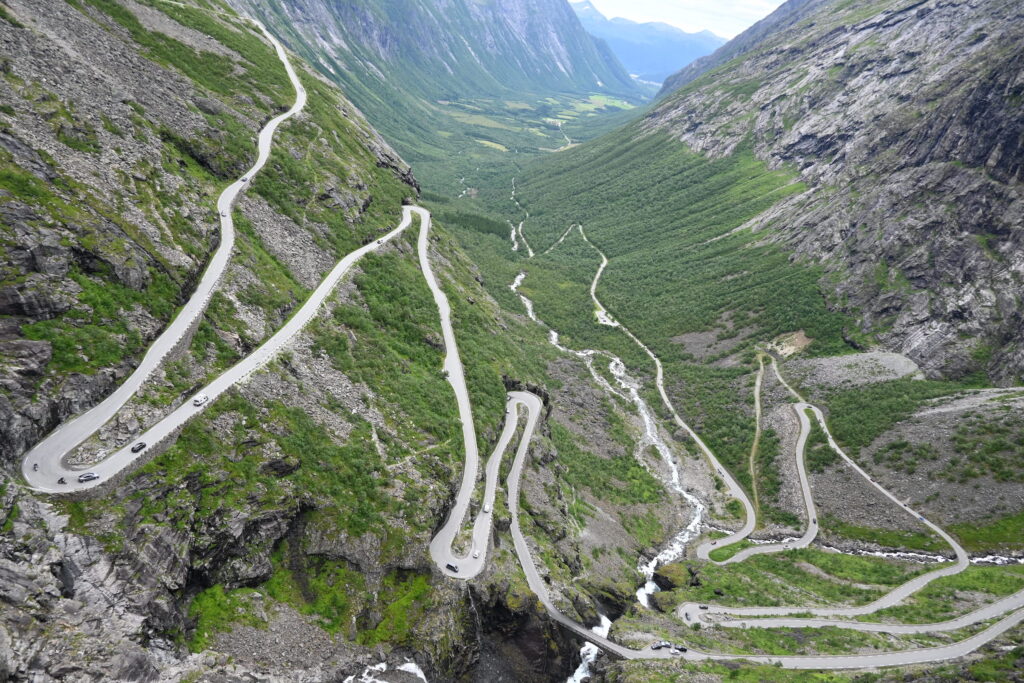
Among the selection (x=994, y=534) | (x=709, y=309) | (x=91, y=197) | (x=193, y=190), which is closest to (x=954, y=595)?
(x=994, y=534)

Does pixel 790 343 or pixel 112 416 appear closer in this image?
pixel 112 416

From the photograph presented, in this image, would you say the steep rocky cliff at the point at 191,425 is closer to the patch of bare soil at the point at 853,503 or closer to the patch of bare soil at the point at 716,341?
the patch of bare soil at the point at 853,503

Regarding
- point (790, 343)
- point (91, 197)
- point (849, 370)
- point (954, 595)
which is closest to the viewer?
point (91, 197)

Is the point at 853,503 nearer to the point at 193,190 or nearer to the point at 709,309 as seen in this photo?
the point at 709,309

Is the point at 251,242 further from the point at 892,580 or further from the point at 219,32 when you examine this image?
the point at 892,580

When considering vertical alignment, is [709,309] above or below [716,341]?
above

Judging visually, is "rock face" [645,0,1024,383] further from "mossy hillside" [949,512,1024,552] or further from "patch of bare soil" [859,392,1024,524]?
"mossy hillside" [949,512,1024,552]

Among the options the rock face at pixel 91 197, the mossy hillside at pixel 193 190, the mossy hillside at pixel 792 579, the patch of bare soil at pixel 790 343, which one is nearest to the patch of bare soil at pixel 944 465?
the mossy hillside at pixel 792 579

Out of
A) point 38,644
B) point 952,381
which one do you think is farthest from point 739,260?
point 38,644

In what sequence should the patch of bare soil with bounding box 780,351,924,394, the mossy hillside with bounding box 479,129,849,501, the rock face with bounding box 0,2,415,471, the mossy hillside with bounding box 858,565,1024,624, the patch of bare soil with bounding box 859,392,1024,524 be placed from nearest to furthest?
the rock face with bounding box 0,2,415,471 < the mossy hillside with bounding box 858,565,1024,624 < the patch of bare soil with bounding box 859,392,1024,524 < the patch of bare soil with bounding box 780,351,924,394 < the mossy hillside with bounding box 479,129,849,501

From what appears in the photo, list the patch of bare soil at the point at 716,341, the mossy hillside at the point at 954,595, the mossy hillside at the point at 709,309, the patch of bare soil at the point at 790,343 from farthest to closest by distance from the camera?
1. the patch of bare soil at the point at 716,341
2. the patch of bare soil at the point at 790,343
3. the mossy hillside at the point at 709,309
4. the mossy hillside at the point at 954,595

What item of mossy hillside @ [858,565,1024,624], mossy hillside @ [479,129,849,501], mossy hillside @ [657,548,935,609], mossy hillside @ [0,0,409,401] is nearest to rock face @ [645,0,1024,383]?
mossy hillside @ [479,129,849,501]
